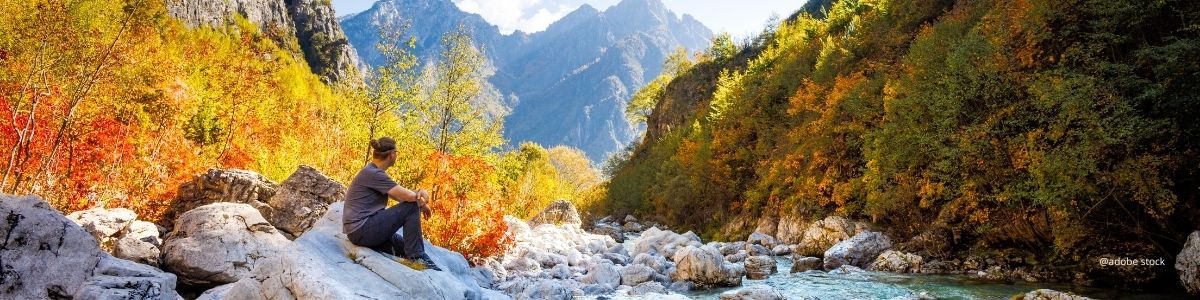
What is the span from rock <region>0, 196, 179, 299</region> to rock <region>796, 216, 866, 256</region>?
25716 millimetres

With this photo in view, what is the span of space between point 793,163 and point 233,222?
31.4m

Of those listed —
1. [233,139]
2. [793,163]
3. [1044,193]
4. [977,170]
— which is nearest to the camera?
[1044,193]

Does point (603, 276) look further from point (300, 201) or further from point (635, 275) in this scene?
point (300, 201)

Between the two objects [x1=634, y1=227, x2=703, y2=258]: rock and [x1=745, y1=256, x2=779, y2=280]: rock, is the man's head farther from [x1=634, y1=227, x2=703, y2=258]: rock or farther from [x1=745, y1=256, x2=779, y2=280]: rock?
[x1=634, y1=227, x2=703, y2=258]: rock

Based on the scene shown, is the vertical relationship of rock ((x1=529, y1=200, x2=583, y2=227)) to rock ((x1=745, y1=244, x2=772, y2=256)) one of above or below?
above

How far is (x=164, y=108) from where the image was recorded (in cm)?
2227

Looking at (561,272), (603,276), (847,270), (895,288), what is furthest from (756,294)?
(847,270)

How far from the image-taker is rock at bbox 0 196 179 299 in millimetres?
8125

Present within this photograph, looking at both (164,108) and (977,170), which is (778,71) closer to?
(977,170)

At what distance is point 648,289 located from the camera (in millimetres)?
17688

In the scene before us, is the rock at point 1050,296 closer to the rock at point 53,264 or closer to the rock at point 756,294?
the rock at point 756,294


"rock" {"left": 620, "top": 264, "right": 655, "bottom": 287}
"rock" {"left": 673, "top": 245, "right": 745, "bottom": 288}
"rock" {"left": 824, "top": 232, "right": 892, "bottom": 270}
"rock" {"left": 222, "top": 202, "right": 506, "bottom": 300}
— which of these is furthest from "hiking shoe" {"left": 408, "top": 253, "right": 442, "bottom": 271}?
"rock" {"left": 824, "top": 232, "right": 892, "bottom": 270}

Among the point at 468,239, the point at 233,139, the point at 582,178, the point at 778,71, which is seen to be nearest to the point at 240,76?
the point at 233,139

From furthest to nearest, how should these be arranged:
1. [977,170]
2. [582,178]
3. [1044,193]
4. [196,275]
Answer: [582,178] → [977,170] → [1044,193] → [196,275]
